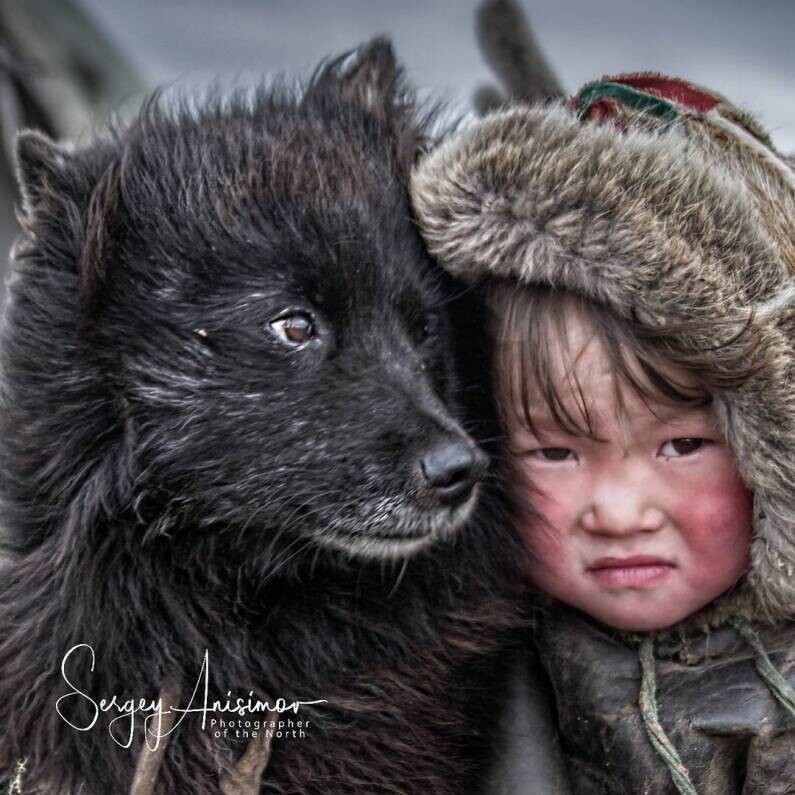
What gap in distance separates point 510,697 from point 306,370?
645 millimetres

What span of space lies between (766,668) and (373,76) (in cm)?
121

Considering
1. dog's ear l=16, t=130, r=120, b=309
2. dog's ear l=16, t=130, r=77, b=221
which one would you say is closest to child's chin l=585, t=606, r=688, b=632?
dog's ear l=16, t=130, r=120, b=309

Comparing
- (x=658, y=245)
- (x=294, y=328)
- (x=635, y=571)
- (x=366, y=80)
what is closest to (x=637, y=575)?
(x=635, y=571)

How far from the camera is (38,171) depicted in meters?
1.64

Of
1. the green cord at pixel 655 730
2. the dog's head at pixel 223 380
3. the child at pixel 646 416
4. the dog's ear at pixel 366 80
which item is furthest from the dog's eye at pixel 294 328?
the green cord at pixel 655 730

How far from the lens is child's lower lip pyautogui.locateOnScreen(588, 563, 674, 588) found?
158 cm

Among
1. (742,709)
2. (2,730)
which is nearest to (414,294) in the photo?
(742,709)

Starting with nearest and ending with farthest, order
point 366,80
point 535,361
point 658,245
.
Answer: point 658,245, point 535,361, point 366,80

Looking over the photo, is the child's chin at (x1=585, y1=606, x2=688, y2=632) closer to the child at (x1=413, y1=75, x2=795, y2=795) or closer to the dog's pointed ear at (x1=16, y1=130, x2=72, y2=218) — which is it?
the child at (x1=413, y1=75, x2=795, y2=795)

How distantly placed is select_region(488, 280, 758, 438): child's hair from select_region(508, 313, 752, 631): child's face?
2 centimetres

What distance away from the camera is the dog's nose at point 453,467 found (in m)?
1.51

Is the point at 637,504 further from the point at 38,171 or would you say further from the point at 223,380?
the point at 38,171

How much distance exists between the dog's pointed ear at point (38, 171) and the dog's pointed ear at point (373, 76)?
0.52 m

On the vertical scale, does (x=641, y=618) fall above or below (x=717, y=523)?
below
